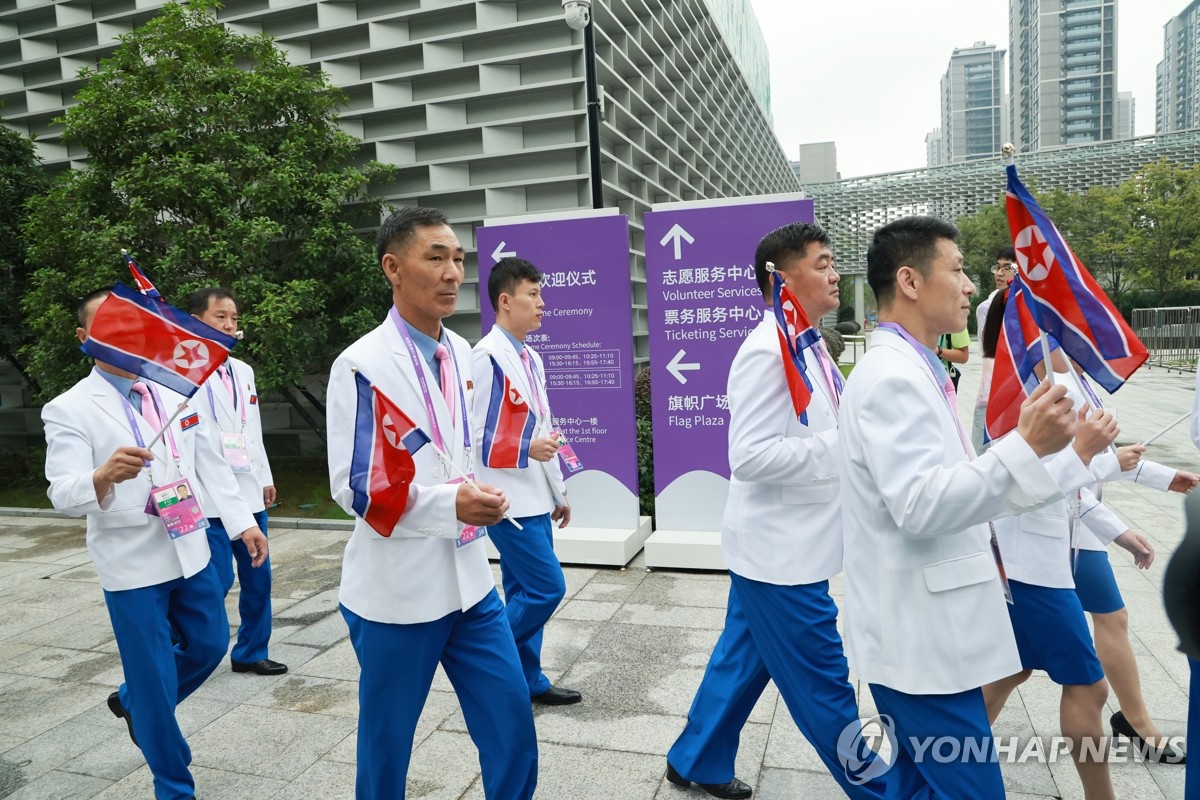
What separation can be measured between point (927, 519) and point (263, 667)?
4.20 meters

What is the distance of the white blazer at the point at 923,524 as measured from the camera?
179cm

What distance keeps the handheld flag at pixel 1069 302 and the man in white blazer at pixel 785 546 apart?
77 centimetres

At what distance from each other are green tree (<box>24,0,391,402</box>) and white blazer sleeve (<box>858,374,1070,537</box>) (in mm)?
8470

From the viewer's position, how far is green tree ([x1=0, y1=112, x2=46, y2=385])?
39.0 feet

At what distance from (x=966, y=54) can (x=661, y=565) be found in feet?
690

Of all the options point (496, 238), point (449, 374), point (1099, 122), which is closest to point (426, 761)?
point (449, 374)

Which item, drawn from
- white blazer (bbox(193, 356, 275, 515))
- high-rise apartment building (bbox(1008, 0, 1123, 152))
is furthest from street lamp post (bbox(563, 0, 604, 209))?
high-rise apartment building (bbox(1008, 0, 1123, 152))

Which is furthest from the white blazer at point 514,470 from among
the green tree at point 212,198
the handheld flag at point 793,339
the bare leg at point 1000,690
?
the green tree at point 212,198

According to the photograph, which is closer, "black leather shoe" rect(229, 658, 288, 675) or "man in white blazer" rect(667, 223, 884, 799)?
"man in white blazer" rect(667, 223, 884, 799)

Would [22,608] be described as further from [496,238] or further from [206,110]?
[206,110]

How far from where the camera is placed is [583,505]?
7.05 meters

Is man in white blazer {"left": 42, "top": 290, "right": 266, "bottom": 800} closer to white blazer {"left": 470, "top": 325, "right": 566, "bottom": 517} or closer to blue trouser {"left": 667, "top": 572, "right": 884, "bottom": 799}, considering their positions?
white blazer {"left": 470, "top": 325, "right": 566, "bottom": 517}

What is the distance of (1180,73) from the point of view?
381 ft

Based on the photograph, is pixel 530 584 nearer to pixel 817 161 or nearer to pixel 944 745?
pixel 944 745
